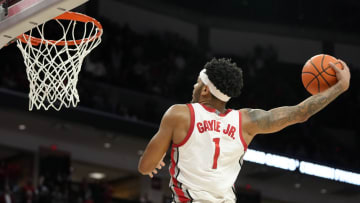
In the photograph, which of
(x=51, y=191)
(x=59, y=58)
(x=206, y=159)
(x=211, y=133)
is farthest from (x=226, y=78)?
(x=51, y=191)

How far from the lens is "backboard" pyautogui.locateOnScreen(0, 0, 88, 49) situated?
13.0 feet

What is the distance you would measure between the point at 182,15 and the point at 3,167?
730 cm

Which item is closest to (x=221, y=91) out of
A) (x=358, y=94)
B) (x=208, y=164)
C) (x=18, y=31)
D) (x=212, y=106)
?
(x=212, y=106)

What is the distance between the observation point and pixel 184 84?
15.9m

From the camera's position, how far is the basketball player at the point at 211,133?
124 inches

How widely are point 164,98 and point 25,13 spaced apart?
11105mm

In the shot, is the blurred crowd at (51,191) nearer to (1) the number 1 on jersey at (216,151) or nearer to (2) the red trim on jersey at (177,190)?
(2) the red trim on jersey at (177,190)

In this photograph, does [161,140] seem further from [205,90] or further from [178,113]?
[205,90]

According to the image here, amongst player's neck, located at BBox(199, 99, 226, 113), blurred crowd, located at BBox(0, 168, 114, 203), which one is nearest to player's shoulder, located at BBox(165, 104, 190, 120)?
player's neck, located at BBox(199, 99, 226, 113)

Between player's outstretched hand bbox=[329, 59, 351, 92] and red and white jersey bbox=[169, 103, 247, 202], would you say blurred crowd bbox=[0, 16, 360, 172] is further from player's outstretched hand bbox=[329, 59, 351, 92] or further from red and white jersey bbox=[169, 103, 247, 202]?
player's outstretched hand bbox=[329, 59, 351, 92]

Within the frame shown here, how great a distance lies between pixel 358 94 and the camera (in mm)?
17453

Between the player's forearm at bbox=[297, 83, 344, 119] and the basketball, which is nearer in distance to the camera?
the player's forearm at bbox=[297, 83, 344, 119]

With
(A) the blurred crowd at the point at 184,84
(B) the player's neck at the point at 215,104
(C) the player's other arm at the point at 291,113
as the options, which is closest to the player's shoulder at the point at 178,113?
(B) the player's neck at the point at 215,104

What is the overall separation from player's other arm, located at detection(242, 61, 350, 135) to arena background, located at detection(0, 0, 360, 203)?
9164 millimetres
